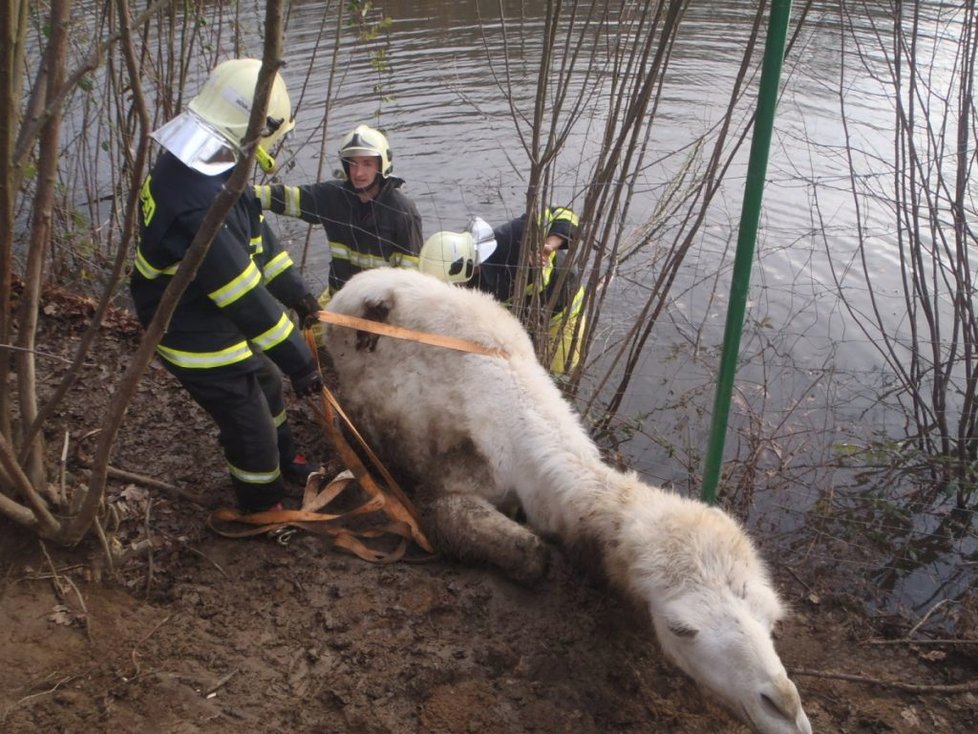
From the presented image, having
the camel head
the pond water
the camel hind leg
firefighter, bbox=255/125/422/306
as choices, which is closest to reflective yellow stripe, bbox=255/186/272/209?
firefighter, bbox=255/125/422/306

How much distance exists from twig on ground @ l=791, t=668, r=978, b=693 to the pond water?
107 centimetres

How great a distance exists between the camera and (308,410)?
564 cm

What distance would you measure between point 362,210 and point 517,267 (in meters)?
1.84

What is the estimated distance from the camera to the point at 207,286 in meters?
3.61

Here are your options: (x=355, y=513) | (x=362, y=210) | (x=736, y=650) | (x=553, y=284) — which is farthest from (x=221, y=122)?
(x=736, y=650)

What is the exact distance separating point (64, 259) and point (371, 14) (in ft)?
28.7

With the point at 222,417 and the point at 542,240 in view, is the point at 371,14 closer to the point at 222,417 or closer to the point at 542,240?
the point at 542,240

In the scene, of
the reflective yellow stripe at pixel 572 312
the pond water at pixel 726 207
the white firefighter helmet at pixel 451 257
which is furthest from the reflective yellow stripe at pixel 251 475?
the pond water at pixel 726 207

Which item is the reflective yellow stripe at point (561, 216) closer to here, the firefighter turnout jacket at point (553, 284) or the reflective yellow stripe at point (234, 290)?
the firefighter turnout jacket at point (553, 284)

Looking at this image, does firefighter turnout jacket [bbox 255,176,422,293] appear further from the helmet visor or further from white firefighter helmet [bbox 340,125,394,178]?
the helmet visor

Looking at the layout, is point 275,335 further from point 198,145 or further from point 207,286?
point 198,145

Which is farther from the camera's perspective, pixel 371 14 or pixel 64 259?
pixel 371 14

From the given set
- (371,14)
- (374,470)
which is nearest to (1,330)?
(374,470)

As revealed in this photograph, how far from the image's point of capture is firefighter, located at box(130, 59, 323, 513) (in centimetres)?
355
